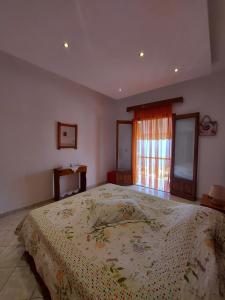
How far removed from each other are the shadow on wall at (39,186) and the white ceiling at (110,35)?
2121mm

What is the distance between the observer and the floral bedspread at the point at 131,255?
787 millimetres

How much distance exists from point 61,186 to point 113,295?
308 cm

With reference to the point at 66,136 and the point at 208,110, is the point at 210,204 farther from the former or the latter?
the point at 66,136

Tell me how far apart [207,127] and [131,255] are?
3.09m

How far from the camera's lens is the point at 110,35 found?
188 centimetres

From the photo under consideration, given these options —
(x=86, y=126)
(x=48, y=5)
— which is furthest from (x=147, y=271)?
(x=86, y=126)

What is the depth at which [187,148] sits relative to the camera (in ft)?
11.4

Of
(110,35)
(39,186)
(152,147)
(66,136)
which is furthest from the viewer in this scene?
(152,147)

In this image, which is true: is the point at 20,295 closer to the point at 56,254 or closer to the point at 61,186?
the point at 56,254

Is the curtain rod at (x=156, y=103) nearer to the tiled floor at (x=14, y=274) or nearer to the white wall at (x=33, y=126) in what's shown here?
the white wall at (x=33, y=126)

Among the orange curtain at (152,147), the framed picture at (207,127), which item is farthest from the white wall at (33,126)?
the framed picture at (207,127)

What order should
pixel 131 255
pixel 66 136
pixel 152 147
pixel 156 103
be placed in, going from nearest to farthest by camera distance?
pixel 131 255, pixel 66 136, pixel 156 103, pixel 152 147

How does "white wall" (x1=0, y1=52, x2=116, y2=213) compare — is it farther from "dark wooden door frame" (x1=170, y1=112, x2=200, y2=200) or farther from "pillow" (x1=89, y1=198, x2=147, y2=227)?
"dark wooden door frame" (x1=170, y1=112, x2=200, y2=200)

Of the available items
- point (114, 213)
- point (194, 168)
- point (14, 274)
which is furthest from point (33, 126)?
point (194, 168)
